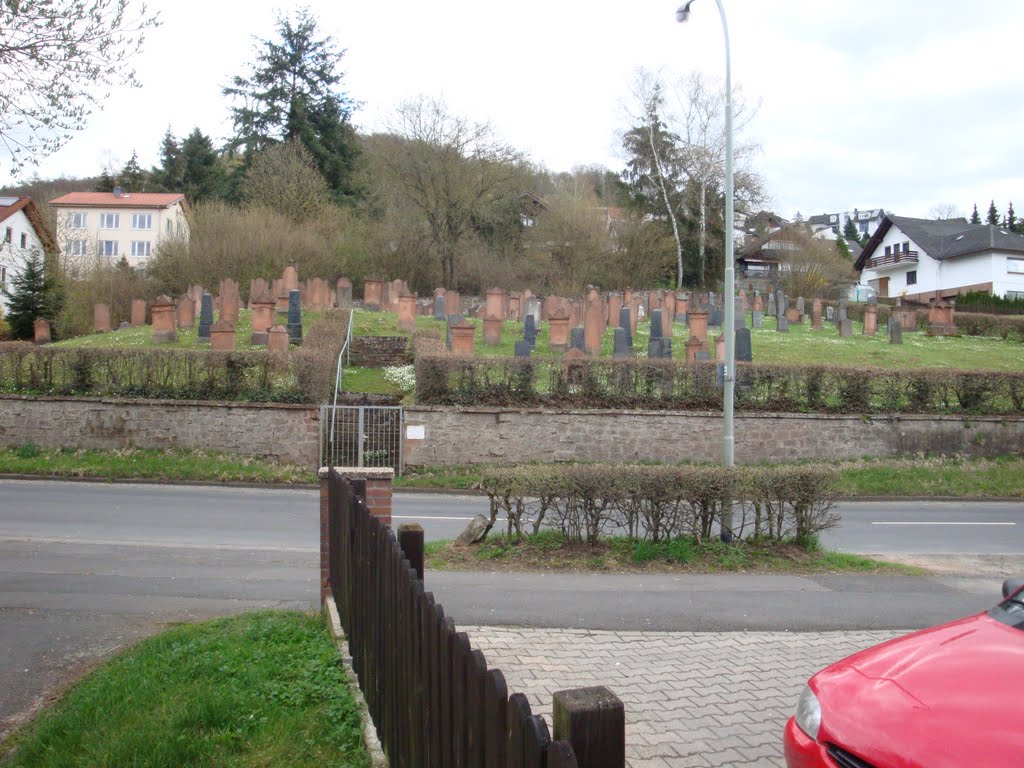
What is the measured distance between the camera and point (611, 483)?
10.6 meters

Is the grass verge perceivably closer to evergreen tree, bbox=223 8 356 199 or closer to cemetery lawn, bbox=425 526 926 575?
cemetery lawn, bbox=425 526 926 575

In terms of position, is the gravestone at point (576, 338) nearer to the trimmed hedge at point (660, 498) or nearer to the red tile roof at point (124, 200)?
the trimmed hedge at point (660, 498)

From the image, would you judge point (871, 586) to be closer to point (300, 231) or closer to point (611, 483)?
point (611, 483)

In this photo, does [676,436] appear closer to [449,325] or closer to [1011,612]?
[449,325]

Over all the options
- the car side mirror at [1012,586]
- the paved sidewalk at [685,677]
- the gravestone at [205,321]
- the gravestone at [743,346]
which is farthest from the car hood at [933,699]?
the gravestone at [205,321]

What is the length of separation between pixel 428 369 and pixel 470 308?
2145 centimetres

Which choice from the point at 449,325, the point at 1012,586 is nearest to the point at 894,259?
the point at 449,325

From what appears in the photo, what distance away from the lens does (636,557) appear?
417 inches

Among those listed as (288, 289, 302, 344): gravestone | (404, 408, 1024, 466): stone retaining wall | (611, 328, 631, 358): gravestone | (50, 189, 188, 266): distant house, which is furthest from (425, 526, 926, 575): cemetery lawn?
(50, 189, 188, 266): distant house

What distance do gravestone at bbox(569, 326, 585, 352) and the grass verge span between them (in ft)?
51.5

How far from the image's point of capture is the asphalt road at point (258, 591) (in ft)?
24.9

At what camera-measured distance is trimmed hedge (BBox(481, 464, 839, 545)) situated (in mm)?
10633

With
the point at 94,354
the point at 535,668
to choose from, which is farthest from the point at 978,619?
the point at 94,354

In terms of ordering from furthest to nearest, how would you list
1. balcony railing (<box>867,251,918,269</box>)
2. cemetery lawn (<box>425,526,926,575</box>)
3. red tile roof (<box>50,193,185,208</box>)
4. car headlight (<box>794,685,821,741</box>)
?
balcony railing (<box>867,251,918,269</box>)
red tile roof (<box>50,193,185,208</box>)
cemetery lawn (<box>425,526,926,575</box>)
car headlight (<box>794,685,821,741</box>)
